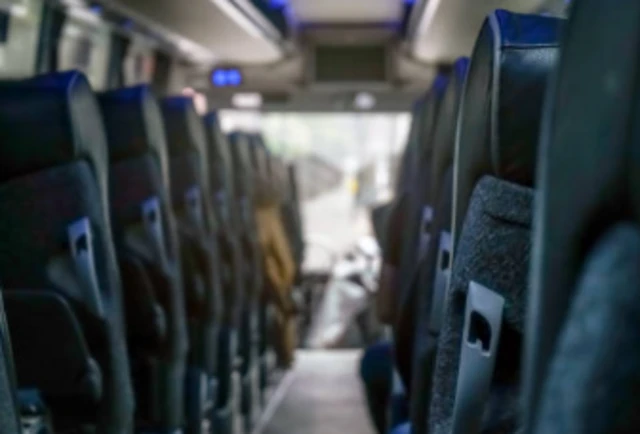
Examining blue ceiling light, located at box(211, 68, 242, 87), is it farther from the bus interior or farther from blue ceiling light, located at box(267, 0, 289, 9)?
blue ceiling light, located at box(267, 0, 289, 9)

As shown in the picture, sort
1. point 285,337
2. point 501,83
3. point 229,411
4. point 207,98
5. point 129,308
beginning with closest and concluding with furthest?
1. point 501,83
2. point 129,308
3. point 229,411
4. point 285,337
5. point 207,98

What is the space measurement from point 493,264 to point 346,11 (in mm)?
6762

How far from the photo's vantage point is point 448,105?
2.34 meters

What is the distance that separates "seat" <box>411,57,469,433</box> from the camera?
2309 millimetres

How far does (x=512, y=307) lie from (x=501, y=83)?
0.90 feet

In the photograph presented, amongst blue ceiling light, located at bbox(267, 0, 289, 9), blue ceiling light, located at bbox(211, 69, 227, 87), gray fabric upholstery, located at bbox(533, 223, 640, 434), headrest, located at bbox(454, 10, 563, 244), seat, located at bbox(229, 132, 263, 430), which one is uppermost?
blue ceiling light, located at bbox(267, 0, 289, 9)

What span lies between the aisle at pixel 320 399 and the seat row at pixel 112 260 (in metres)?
1.33

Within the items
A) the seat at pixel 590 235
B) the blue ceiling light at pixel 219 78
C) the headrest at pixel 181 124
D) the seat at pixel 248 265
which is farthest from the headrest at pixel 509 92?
the blue ceiling light at pixel 219 78

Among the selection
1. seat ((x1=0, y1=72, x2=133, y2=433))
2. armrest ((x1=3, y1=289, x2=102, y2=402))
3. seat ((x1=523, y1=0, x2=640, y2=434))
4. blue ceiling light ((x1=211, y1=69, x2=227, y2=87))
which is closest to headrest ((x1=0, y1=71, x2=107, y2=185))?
seat ((x1=0, y1=72, x2=133, y2=433))

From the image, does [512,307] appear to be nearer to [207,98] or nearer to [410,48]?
[410,48]

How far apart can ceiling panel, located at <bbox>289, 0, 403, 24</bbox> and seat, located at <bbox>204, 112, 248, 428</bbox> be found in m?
2.71

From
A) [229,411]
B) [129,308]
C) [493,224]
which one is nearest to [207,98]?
[229,411]

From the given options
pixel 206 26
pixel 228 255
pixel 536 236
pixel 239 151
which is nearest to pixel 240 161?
pixel 239 151

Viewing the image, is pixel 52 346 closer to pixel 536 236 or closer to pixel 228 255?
pixel 536 236
